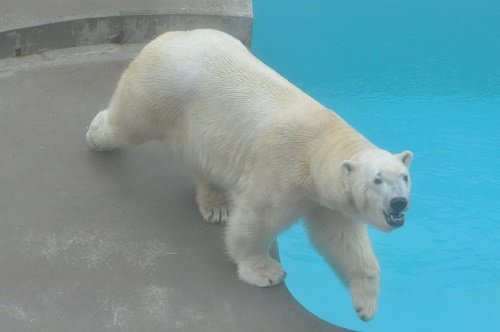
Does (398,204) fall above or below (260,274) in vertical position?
above

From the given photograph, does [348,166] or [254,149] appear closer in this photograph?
[348,166]

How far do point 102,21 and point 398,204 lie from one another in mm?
2869

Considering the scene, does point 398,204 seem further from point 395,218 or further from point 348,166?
point 348,166

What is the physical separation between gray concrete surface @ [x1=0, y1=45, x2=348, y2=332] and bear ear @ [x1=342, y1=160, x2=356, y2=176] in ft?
2.34

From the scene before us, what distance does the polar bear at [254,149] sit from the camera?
273 centimetres

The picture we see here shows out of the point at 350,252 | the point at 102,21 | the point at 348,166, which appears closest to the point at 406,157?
the point at 348,166

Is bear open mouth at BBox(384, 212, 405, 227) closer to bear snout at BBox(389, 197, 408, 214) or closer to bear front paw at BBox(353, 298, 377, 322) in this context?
bear snout at BBox(389, 197, 408, 214)

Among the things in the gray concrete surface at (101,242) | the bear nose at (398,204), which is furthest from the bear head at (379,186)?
the gray concrete surface at (101,242)

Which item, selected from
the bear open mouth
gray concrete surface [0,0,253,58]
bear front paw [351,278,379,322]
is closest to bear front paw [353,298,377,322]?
bear front paw [351,278,379,322]

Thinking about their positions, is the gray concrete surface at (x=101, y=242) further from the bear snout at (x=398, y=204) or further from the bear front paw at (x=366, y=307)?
the bear snout at (x=398, y=204)

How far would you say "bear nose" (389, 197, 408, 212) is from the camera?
2.40 metres

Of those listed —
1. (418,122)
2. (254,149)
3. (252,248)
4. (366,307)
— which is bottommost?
(418,122)

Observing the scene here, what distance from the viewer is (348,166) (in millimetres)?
2531

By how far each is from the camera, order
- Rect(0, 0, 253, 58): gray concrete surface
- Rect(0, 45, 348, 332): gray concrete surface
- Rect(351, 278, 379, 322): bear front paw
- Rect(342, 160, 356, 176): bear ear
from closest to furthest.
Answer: Rect(342, 160, 356, 176): bear ear → Rect(0, 45, 348, 332): gray concrete surface → Rect(351, 278, 379, 322): bear front paw → Rect(0, 0, 253, 58): gray concrete surface
